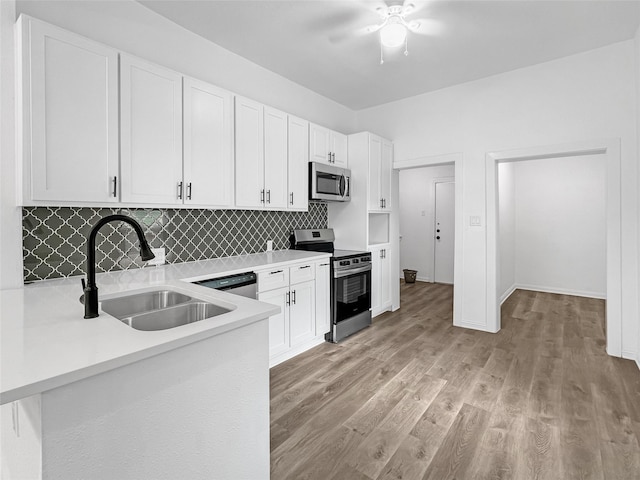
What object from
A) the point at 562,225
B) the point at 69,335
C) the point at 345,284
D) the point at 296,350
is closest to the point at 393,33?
the point at 345,284

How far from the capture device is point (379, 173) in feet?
14.2

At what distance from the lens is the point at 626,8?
8.35 ft

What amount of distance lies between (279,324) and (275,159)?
1585 mm

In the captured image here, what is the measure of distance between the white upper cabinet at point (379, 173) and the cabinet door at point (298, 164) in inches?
36.3

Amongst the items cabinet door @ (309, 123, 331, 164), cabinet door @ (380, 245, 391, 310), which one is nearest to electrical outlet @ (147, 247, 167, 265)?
cabinet door @ (309, 123, 331, 164)

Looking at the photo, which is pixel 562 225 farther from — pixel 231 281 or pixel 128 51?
pixel 128 51

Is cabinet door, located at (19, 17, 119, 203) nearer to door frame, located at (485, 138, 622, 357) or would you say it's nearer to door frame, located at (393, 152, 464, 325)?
door frame, located at (393, 152, 464, 325)

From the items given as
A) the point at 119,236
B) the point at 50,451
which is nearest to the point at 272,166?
the point at 119,236

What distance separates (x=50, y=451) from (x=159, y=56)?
279cm

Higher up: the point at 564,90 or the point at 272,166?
the point at 564,90

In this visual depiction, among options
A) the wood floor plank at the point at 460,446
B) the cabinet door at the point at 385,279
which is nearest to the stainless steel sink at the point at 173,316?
the wood floor plank at the point at 460,446

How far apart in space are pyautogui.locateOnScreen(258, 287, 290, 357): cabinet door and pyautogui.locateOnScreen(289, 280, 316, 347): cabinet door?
66mm

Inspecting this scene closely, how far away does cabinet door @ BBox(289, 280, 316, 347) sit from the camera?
308 cm

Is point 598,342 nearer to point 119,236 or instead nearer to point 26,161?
point 119,236
